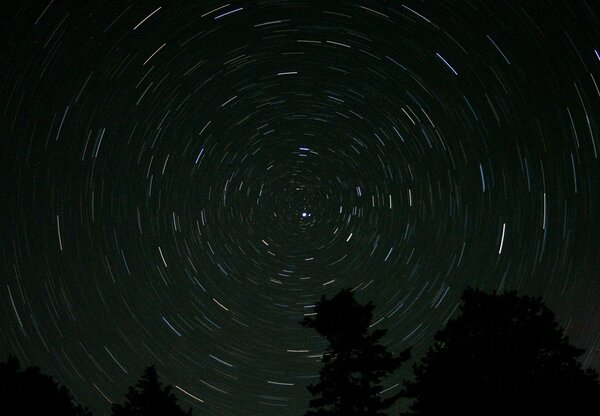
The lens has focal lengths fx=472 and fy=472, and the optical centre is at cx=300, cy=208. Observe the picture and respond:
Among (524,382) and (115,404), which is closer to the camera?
(524,382)

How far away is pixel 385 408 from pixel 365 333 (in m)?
1.57

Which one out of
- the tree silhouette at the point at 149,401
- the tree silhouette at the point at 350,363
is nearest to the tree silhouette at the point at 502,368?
the tree silhouette at the point at 350,363

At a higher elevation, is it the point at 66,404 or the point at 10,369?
the point at 10,369

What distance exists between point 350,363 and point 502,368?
3162mm

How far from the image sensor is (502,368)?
26.8 ft

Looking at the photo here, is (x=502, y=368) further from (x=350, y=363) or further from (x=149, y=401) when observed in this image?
(x=149, y=401)

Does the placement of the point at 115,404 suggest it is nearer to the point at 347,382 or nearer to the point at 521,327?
the point at 347,382

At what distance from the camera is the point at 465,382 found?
8.17 m

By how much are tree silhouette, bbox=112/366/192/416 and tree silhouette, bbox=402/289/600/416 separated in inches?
292

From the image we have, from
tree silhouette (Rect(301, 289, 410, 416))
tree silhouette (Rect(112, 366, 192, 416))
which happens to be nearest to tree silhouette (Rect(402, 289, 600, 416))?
tree silhouette (Rect(301, 289, 410, 416))

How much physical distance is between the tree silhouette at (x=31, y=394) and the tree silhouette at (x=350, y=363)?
7.42m

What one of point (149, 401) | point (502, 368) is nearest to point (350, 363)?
point (502, 368)

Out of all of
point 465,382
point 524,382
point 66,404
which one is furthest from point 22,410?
point 524,382

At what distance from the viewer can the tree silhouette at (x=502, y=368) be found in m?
7.62
